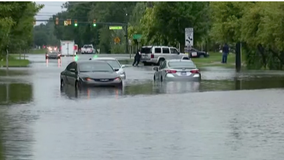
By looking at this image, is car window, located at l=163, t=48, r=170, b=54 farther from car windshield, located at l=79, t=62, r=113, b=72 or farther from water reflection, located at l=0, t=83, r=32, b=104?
car windshield, located at l=79, t=62, r=113, b=72

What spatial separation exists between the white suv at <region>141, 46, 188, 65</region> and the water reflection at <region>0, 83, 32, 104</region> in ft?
90.3

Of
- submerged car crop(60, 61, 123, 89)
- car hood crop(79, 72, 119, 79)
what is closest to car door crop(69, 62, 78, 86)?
submerged car crop(60, 61, 123, 89)

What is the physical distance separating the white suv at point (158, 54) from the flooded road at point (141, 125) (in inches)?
1244

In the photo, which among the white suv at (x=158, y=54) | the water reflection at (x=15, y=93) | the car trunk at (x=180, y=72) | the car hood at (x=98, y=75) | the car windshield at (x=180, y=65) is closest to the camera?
the water reflection at (x=15, y=93)

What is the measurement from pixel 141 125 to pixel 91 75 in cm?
1259

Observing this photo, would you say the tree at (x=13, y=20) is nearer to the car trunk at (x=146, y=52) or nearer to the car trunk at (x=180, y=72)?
the car trunk at (x=180, y=72)

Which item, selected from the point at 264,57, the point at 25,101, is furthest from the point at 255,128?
A: the point at 264,57

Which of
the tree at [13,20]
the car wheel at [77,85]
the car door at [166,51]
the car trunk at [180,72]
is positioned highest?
the tree at [13,20]

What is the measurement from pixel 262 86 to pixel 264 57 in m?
24.4

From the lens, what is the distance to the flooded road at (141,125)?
12.1 metres

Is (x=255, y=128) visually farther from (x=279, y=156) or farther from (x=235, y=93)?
(x=235, y=93)

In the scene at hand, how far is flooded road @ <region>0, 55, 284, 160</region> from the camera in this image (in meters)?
12.1

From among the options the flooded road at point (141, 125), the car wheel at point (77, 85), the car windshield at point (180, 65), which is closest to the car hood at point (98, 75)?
the car wheel at point (77, 85)

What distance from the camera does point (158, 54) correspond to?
6053 cm
